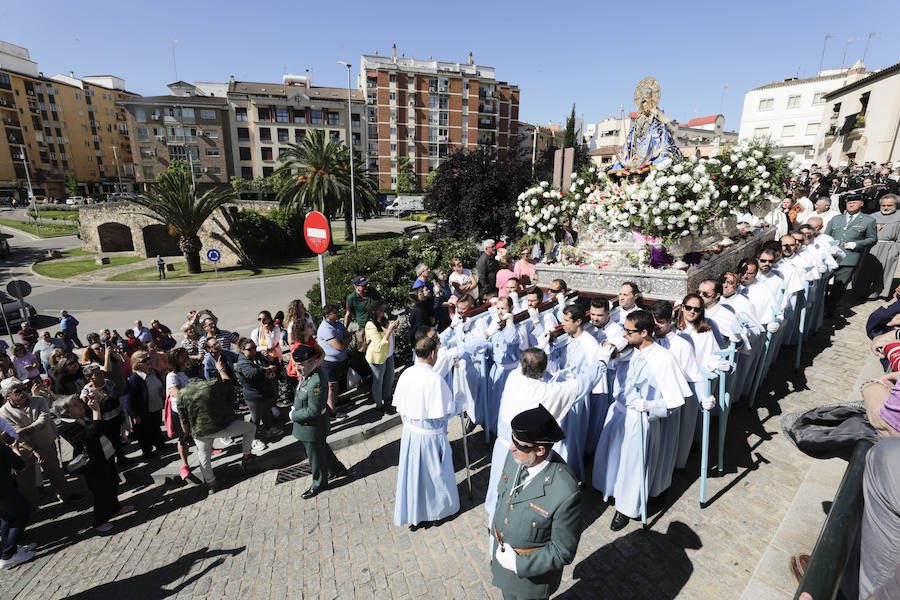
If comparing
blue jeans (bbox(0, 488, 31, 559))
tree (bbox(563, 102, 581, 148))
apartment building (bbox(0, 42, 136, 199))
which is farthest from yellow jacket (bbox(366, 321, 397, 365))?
apartment building (bbox(0, 42, 136, 199))

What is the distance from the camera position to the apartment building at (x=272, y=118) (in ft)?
204

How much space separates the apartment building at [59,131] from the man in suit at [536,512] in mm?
99806

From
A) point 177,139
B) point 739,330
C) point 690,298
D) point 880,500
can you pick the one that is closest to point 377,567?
point 880,500

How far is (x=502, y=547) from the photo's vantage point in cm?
300

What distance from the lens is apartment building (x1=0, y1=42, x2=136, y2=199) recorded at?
235ft

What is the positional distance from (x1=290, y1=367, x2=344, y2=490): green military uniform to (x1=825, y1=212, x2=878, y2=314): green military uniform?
10419mm

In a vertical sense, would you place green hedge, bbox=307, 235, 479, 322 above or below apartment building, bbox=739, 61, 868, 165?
below

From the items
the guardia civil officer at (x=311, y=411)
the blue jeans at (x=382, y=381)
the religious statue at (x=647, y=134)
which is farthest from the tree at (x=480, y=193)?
the guardia civil officer at (x=311, y=411)

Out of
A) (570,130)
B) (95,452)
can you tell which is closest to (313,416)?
(95,452)

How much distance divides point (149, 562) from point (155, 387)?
10.2ft

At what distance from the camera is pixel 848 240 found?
876cm

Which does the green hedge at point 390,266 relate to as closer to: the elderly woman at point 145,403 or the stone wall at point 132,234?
the elderly woman at point 145,403

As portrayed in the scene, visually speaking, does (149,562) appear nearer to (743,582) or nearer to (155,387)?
(155,387)

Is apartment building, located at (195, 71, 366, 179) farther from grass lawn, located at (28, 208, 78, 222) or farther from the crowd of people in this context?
the crowd of people
